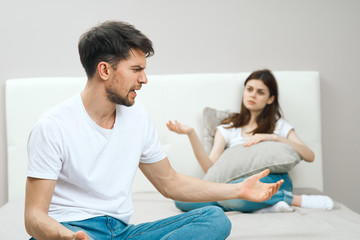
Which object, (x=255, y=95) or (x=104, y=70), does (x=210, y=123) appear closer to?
(x=255, y=95)

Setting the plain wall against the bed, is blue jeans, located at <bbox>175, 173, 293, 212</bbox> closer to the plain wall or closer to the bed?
A: the bed

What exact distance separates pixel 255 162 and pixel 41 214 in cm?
124

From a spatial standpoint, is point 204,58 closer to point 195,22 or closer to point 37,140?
point 195,22

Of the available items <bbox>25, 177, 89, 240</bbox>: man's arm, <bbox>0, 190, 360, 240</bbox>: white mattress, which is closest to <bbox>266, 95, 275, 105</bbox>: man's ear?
<bbox>0, 190, 360, 240</bbox>: white mattress

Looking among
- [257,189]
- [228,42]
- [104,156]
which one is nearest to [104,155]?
[104,156]

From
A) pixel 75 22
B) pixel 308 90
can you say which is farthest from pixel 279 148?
pixel 75 22

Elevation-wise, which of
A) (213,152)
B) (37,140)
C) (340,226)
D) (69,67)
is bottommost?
(340,226)

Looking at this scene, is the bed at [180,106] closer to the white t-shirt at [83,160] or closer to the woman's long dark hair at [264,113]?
the woman's long dark hair at [264,113]

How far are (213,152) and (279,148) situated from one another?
45 centimetres

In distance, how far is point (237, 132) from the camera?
2.55 metres

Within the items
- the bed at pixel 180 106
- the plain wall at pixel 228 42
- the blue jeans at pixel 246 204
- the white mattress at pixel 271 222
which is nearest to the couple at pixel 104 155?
the white mattress at pixel 271 222

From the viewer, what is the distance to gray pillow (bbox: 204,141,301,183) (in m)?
2.15

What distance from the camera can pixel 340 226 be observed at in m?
1.80

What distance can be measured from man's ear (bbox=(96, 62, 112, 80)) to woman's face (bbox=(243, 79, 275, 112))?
128 centimetres
